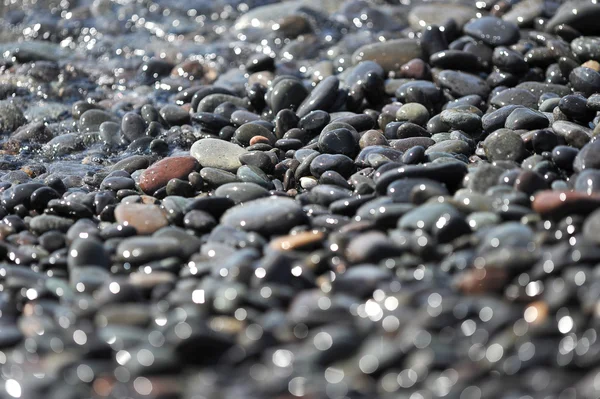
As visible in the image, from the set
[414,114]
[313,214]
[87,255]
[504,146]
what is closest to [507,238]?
[313,214]

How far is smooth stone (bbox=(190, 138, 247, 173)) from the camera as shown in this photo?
6020 mm

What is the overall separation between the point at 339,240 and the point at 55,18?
7.77 metres

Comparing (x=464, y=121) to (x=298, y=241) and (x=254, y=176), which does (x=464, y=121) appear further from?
(x=298, y=241)

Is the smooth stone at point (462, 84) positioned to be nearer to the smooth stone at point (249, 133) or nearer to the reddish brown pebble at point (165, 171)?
the smooth stone at point (249, 133)

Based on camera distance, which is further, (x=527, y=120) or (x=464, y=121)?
(x=464, y=121)

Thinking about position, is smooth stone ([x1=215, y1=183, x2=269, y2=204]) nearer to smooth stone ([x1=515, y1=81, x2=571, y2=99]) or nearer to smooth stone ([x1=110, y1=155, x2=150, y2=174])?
smooth stone ([x1=110, y1=155, x2=150, y2=174])

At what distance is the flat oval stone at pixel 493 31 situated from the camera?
7617 mm

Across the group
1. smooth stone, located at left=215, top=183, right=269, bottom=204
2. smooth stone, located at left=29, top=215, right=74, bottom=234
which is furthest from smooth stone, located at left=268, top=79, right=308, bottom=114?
smooth stone, located at left=29, top=215, right=74, bottom=234

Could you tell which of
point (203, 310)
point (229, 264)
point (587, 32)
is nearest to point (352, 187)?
point (229, 264)

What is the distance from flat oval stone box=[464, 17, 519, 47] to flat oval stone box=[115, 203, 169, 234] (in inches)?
157

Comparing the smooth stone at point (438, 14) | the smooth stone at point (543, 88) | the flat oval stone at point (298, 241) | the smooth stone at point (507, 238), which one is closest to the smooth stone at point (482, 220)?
the smooth stone at point (507, 238)

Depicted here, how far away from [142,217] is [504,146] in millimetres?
2485

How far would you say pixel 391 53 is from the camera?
25.3ft

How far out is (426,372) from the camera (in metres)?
3.30
